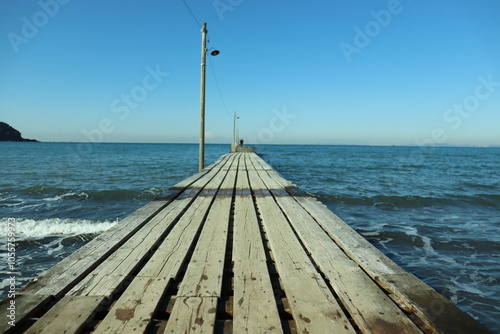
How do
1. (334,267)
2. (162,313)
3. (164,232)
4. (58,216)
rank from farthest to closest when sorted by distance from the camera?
(58,216) < (164,232) < (334,267) < (162,313)

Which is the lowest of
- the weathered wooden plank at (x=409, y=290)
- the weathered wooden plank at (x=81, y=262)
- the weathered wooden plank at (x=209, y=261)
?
the weathered wooden plank at (x=209, y=261)

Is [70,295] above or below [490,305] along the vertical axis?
above

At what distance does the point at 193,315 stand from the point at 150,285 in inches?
20.5

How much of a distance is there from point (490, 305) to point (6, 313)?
16.1 ft

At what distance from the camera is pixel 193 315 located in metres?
1.72

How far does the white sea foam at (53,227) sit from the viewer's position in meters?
6.03

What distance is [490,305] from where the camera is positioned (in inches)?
134

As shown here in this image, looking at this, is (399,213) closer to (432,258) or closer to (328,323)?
(432,258)

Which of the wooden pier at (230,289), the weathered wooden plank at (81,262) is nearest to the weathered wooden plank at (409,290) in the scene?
the wooden pier at (230,289)

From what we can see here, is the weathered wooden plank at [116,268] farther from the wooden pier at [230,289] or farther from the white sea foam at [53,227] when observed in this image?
the white sea foam at [53,227]

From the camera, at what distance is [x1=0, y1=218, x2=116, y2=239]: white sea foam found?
603 cm

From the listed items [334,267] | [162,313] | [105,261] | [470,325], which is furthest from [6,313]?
[470,325]

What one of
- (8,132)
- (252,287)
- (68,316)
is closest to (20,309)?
(68,316)

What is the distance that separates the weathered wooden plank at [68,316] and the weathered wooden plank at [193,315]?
1.70 ft
